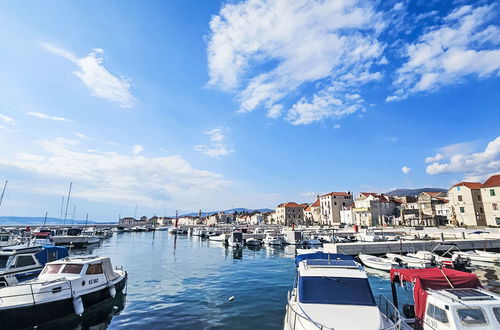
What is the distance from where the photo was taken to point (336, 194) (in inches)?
4771

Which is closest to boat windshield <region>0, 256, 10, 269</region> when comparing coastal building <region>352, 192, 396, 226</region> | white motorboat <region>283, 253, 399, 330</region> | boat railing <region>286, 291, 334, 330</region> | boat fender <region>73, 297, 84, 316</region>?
boat fender <region>73, 297, 84, 316</region>

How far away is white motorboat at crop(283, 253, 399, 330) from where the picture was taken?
916cm

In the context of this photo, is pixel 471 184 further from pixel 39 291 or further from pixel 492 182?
pixel 39 291

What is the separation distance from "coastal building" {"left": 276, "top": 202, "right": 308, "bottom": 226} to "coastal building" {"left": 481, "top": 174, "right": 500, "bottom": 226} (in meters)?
86.4

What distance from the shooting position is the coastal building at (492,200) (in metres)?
60.2

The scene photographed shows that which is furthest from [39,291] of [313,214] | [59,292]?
[313,214]

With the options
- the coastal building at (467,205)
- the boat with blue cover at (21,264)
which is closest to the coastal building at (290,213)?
the coastal building at (467,205)

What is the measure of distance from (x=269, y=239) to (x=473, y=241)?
35855 mm

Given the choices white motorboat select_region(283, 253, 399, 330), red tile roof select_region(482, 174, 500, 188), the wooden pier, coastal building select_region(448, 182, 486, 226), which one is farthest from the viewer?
coastal building select_region(448, 182, 486, 226)

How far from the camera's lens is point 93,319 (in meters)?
16.5

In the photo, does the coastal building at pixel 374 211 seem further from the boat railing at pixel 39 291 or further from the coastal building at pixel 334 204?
the boat railing at pixel 39 291

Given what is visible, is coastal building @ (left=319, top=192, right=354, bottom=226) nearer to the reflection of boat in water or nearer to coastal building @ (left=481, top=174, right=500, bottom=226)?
coastal building @ (left=481, top=174, right=500, bottom=226)

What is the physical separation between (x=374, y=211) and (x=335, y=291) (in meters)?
98.7

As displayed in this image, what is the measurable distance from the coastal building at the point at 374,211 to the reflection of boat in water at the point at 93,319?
95.6m
